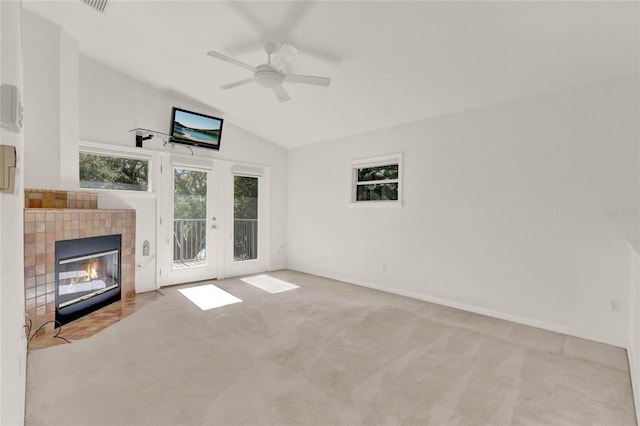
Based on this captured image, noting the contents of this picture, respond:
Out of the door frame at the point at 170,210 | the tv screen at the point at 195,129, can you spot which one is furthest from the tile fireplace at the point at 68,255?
the tv screen at the point at 195,129

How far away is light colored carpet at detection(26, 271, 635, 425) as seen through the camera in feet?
6.03

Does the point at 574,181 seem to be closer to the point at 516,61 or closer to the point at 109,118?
the point at 516,61

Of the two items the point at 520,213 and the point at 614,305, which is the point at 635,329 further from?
the point at 520,213

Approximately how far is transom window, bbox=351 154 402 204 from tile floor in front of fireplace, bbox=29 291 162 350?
3.33m

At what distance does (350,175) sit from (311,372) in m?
3.38

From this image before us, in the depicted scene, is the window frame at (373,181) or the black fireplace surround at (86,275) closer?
the black fireplace surround at (86,275)

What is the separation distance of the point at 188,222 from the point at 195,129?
1446mm

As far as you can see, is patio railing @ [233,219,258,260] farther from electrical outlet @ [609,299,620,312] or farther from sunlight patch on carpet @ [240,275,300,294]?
electrical outlet @ [609,299,620,312]

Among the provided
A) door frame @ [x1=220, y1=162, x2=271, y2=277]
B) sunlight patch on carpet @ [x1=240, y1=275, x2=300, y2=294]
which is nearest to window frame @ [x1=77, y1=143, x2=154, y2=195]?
door frame @ [x1=220, y1=162, x2=271, y2=277]

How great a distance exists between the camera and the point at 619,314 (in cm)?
285

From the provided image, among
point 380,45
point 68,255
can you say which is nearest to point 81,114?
point 68,255

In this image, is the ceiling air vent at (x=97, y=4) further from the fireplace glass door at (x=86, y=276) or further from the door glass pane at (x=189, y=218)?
the fireplace glass door at (x=86, y=276)

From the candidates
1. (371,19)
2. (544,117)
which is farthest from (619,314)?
(371,19)

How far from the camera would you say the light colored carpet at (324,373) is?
184cm
